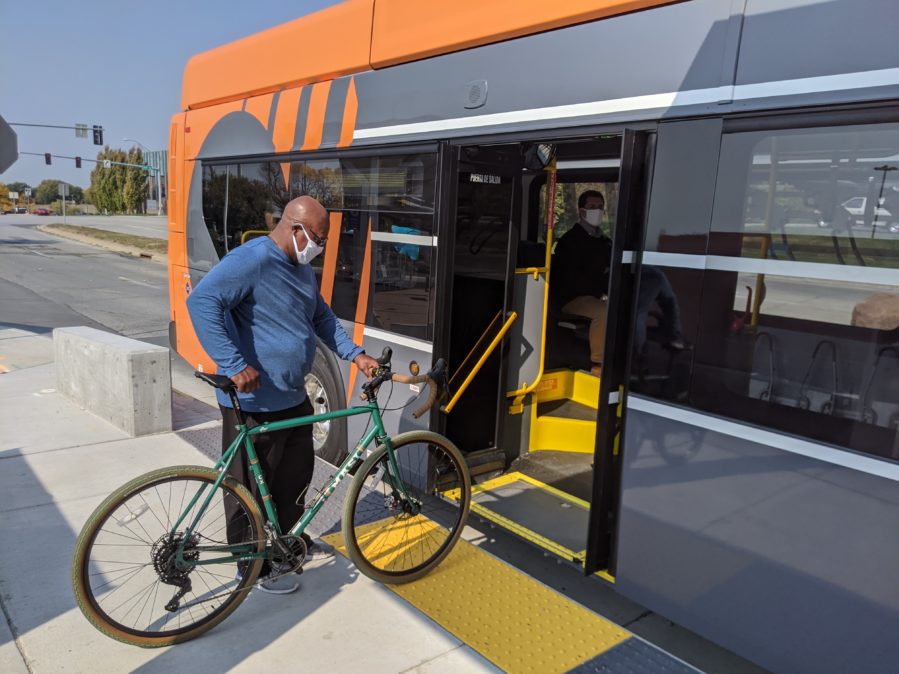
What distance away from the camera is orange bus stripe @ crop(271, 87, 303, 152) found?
498 centimetres

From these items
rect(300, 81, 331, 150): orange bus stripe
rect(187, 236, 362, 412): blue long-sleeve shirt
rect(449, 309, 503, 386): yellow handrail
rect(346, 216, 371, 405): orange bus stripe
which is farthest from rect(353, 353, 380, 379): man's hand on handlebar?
rect(300, 81, 331, 150): orange bus stripe

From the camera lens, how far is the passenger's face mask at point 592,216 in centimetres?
541

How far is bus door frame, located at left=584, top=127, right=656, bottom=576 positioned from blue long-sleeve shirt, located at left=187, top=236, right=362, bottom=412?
4.58 ft

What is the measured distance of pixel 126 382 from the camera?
5527 mm

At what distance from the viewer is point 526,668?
9.50ft

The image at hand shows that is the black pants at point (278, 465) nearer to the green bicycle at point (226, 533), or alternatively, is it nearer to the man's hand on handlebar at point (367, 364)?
the green bicycle at point (226, 533)

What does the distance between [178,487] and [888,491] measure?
105 inches

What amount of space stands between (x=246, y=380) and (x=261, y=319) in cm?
33

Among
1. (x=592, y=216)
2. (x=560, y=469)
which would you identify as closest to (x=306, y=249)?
(x=560, y=469)

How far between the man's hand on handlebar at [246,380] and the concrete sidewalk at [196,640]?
1.17m

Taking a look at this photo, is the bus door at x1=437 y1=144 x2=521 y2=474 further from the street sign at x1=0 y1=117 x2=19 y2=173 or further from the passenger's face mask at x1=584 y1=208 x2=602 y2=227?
the street sign at x1=0 y1=117 x2=19 y2=173

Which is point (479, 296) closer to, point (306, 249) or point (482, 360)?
point (482, 360)

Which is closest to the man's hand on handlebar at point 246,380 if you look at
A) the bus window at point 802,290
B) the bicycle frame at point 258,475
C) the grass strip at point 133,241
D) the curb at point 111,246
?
the bicycle frame at point 258,475

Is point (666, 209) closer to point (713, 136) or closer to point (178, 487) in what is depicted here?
point (713, 136)
